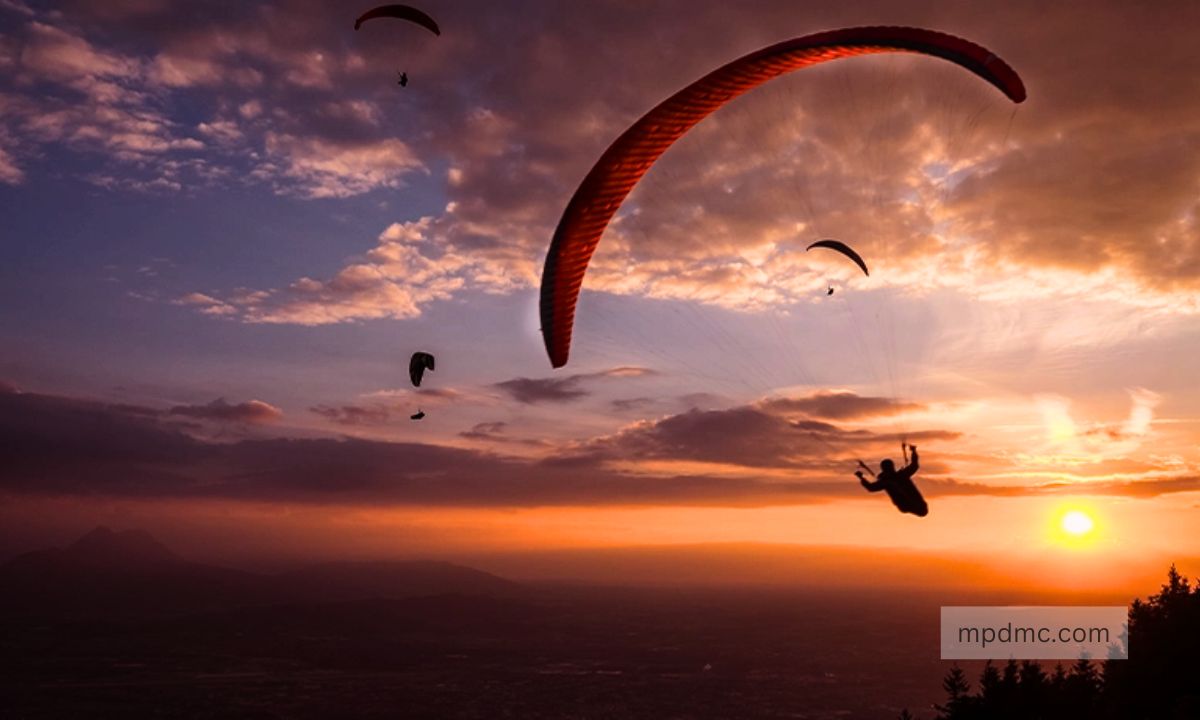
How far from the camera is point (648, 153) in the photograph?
16375mm

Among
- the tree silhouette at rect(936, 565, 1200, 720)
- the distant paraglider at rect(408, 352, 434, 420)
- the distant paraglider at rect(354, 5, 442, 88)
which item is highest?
the distant paraglider at rect(354, 5, 442, 88)

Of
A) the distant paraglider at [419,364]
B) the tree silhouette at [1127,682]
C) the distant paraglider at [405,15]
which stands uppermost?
the distant paraglider at [405,15]

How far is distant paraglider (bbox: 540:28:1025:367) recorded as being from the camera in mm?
14578

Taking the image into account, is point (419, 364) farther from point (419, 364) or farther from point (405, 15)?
point (405, 15)

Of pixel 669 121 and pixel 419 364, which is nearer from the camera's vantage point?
pixel 669 121

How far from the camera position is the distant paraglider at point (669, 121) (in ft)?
47.8

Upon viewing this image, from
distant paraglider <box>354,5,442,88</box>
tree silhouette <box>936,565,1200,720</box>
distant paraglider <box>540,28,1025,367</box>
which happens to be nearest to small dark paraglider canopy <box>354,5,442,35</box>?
distant paraglider <box>354,5,442,88</box>

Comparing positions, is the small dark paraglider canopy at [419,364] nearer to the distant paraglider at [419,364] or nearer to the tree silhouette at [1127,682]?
the distant paraglider at [419,364]

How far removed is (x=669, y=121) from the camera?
1603 centimetres

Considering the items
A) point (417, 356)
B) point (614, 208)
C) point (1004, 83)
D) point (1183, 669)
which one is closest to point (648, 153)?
point (614, 208)

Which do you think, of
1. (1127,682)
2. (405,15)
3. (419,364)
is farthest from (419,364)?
(1127,682)

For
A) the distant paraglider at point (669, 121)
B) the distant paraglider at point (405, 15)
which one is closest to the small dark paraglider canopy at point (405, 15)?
the distant paraglider at point (405, 15)

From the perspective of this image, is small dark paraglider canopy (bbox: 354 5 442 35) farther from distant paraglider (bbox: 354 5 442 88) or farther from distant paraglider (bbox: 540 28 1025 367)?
distant paraglider (bbox: 540 28 1025 367)

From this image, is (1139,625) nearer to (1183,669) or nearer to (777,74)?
(1183,669)
